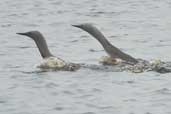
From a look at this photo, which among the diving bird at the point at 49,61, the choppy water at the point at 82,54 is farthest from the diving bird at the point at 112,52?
the diving bird at the point at 49,61

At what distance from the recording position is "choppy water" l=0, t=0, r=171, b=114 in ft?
52.3

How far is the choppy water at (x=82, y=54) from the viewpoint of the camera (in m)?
15.9

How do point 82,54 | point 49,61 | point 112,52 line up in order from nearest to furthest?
1. point 49,61
2. point 112,52
3. point 82,54

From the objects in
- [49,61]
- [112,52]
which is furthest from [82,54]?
[49,61]

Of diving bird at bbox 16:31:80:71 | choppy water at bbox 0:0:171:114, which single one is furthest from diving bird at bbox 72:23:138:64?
diving bird at bbox 16:31:80:71

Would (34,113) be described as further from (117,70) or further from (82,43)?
(82,43)

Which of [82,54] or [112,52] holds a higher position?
[112,52]

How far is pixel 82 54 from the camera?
2141cm

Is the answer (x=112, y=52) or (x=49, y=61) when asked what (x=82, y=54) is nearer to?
(x=112, y=52)

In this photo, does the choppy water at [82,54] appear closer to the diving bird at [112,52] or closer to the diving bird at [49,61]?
the diving bird at [49,61]

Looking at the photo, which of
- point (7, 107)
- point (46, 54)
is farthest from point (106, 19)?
point (7, 107)

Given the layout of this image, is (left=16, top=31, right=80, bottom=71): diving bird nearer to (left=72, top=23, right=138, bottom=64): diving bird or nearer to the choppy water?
the choppy water

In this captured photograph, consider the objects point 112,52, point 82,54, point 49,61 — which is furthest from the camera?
point 82,54

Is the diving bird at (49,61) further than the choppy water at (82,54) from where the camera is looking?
Yes
